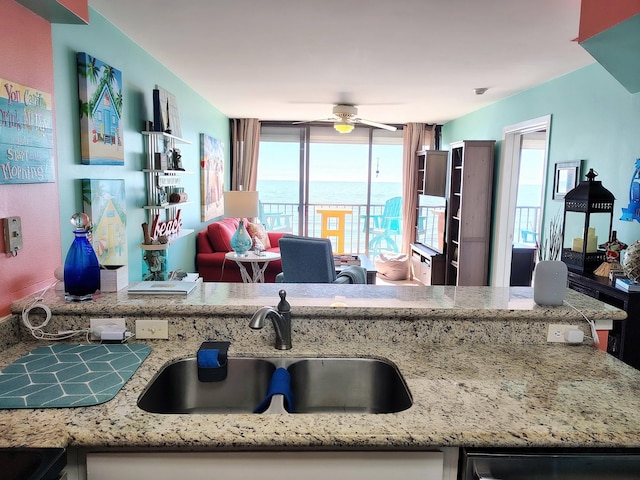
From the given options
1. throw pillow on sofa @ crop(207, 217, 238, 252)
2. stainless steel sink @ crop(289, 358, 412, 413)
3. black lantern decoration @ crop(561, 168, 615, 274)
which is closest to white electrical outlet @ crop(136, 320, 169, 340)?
stainless steel sink @ crop(289, 358, 412, 413)

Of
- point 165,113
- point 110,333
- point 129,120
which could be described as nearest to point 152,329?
point 110,333

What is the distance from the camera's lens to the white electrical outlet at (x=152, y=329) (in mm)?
1529

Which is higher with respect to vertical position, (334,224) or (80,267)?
(80,267)

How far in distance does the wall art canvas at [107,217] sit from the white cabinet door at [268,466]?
1570 mm

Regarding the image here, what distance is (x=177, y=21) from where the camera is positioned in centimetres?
262

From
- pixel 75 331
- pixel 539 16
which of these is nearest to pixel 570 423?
pixel 75 331

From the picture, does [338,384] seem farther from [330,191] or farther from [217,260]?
[330,191]

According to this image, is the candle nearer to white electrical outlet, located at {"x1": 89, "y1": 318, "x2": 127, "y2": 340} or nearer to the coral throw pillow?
white electrical outlet, located at {"x1": 89, "y1": 318, "x2": 127, "y2": 340}

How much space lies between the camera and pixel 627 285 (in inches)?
91.5

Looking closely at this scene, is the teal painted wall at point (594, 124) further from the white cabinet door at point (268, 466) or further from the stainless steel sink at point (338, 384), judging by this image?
the white cabinet door at point (268, 466)

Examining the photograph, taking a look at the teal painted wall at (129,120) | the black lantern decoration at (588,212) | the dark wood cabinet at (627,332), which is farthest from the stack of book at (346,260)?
the dark wood cabinet at (627,332)

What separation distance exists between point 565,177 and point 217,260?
3536mm

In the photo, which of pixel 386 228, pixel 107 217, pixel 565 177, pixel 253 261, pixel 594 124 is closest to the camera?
pixel 107 217

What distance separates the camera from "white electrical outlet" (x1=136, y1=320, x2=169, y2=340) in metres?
1.53
